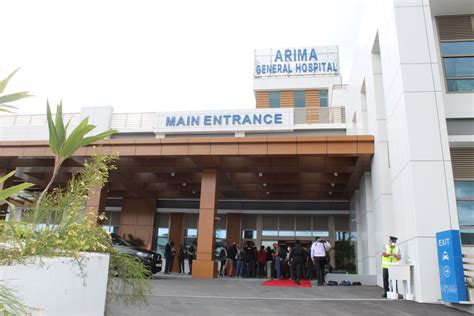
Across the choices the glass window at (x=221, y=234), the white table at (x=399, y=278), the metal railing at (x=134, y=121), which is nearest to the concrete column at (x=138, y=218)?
the glass window at (x=221, y=234)

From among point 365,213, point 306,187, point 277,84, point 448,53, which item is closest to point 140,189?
point 306,187

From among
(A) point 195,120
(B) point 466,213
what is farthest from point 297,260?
(A) point 195,120

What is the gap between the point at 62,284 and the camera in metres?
3.24

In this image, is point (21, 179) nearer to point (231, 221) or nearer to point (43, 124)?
point (43, 124)

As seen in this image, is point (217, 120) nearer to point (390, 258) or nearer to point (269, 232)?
point (269, 232)

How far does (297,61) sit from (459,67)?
2302 cm

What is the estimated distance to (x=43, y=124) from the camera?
2452 cm

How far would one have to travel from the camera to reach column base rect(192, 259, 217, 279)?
16.7m

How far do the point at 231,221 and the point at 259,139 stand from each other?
10357 mm

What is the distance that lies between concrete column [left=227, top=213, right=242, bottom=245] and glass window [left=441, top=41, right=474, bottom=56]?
620 inches

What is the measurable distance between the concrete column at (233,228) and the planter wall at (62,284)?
71.2ft

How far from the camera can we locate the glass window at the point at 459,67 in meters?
12.6

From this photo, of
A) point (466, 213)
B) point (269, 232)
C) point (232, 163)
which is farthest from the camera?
point (269, 232)

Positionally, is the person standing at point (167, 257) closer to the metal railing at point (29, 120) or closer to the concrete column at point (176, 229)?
the concrete column at point (176, 229)
